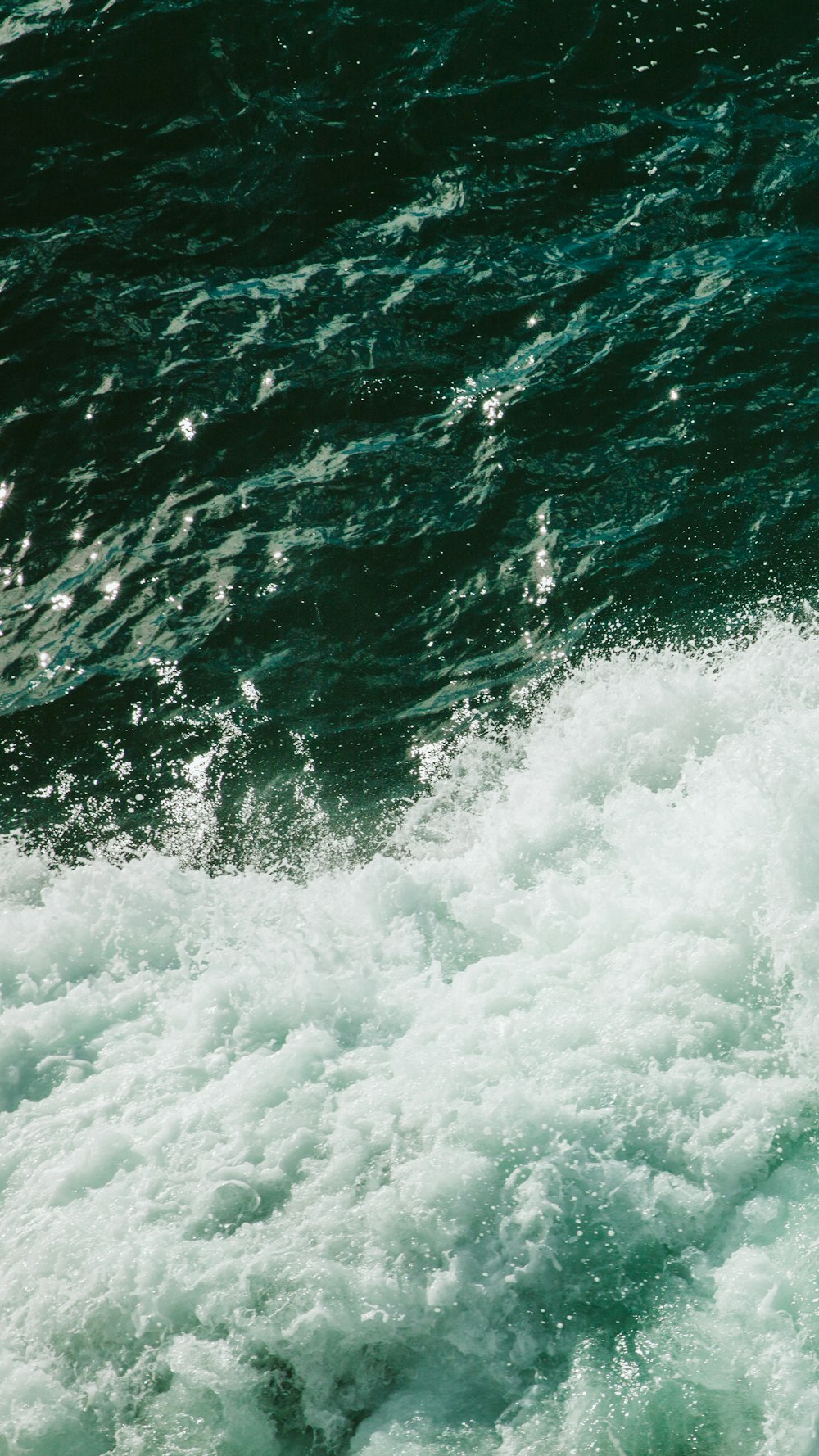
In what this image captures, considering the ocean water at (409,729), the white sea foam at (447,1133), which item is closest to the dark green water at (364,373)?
the ocean water at (409,729)

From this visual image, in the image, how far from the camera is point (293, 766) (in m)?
6.67

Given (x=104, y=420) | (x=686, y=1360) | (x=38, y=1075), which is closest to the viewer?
(x=686, y=1360)

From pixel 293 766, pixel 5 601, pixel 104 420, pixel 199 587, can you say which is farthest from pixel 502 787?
pixel 104 420

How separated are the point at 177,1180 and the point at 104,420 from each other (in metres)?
5.75

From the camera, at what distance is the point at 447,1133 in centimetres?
432

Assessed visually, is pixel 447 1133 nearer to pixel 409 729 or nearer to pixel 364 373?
pixel 409 729

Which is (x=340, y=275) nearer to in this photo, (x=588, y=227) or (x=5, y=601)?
(x=588, y=227)

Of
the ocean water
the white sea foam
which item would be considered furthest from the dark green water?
the white sea foam

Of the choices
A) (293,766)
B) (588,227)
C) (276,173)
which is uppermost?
(276,173)

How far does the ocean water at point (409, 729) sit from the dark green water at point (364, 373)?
0.04m

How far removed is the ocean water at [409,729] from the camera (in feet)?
12.8

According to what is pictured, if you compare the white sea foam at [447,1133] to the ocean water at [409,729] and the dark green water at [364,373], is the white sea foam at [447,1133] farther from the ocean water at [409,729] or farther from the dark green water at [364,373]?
the dark green water at [364,373]

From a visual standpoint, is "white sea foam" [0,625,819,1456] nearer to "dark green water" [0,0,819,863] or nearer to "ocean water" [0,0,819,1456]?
"ocean water" [0,0,819,1456]

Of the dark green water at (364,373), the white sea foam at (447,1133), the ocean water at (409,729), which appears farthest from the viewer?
the dark green water at (364,373)
